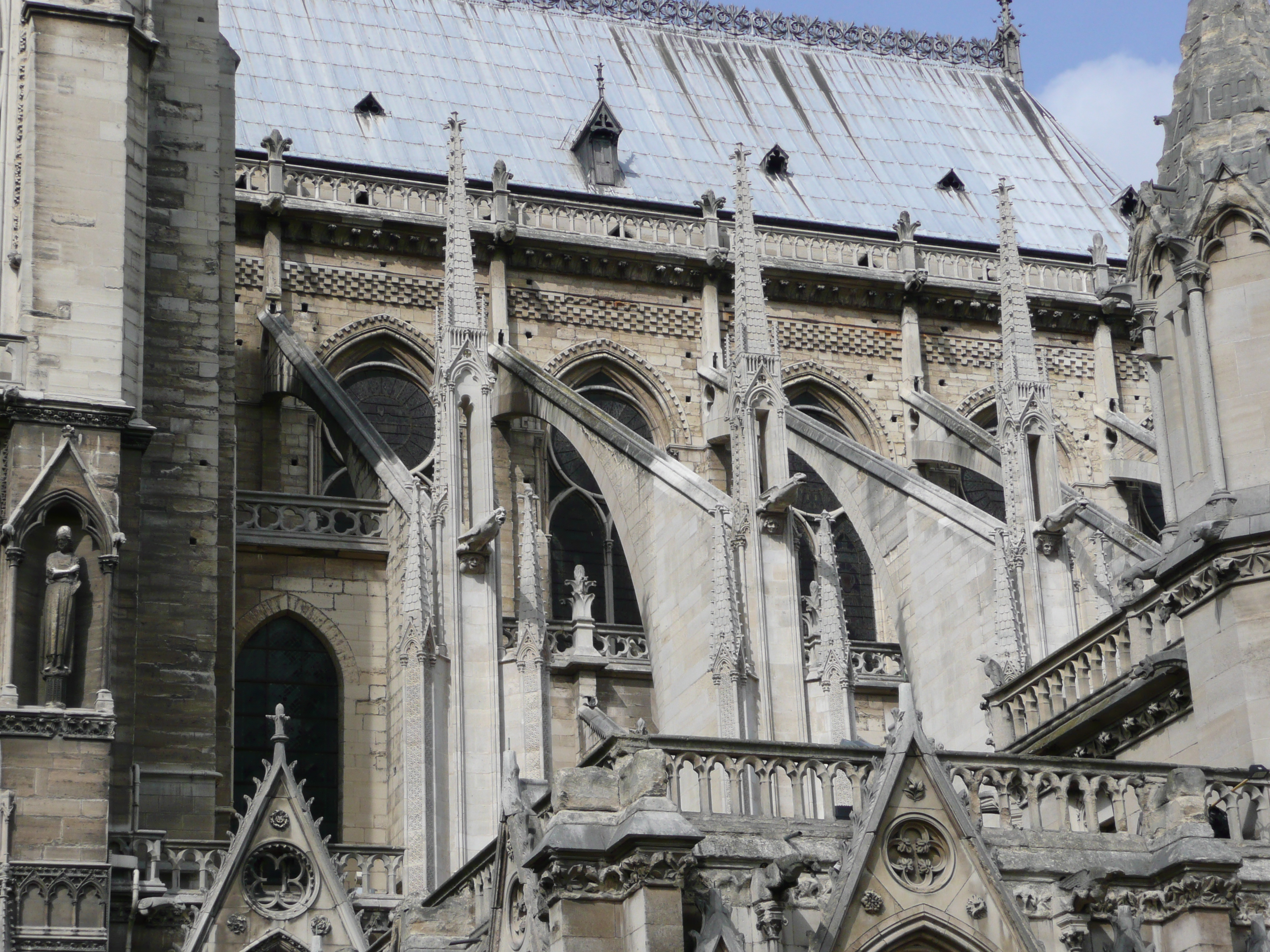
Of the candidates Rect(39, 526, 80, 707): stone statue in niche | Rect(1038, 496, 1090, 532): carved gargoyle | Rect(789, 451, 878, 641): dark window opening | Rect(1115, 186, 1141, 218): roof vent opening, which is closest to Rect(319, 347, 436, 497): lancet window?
Rect(789, 451, 878, 641): dark window opening

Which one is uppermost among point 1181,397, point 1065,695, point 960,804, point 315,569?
point 315,569

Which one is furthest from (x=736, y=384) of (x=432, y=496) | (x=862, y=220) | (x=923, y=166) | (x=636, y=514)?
(x=923, y=166)

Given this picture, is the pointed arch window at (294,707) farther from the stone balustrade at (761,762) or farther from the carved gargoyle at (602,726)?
the stone balustrade at (761,762)

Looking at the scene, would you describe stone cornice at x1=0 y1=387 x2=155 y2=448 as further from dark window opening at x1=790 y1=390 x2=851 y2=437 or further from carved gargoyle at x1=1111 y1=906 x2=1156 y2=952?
dark window opening at x1=790 y1=390 x2=851 y2=437

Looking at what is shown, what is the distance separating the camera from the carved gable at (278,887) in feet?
57.3

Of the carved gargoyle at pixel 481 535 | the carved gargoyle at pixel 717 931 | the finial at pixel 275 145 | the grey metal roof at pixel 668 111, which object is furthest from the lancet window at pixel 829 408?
the carved gargoyle at pixel 717 931

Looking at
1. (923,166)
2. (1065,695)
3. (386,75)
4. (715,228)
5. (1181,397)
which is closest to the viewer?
(1181,397)

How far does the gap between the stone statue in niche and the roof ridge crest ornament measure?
19.3 m

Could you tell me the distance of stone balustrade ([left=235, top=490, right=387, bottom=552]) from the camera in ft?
75.8

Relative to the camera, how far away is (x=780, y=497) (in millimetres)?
23016

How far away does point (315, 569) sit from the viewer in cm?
2317

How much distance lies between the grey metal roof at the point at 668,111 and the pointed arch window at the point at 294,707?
8857 millimetres

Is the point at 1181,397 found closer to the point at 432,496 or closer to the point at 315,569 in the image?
the point at 432,496

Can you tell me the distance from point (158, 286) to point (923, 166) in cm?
1710
